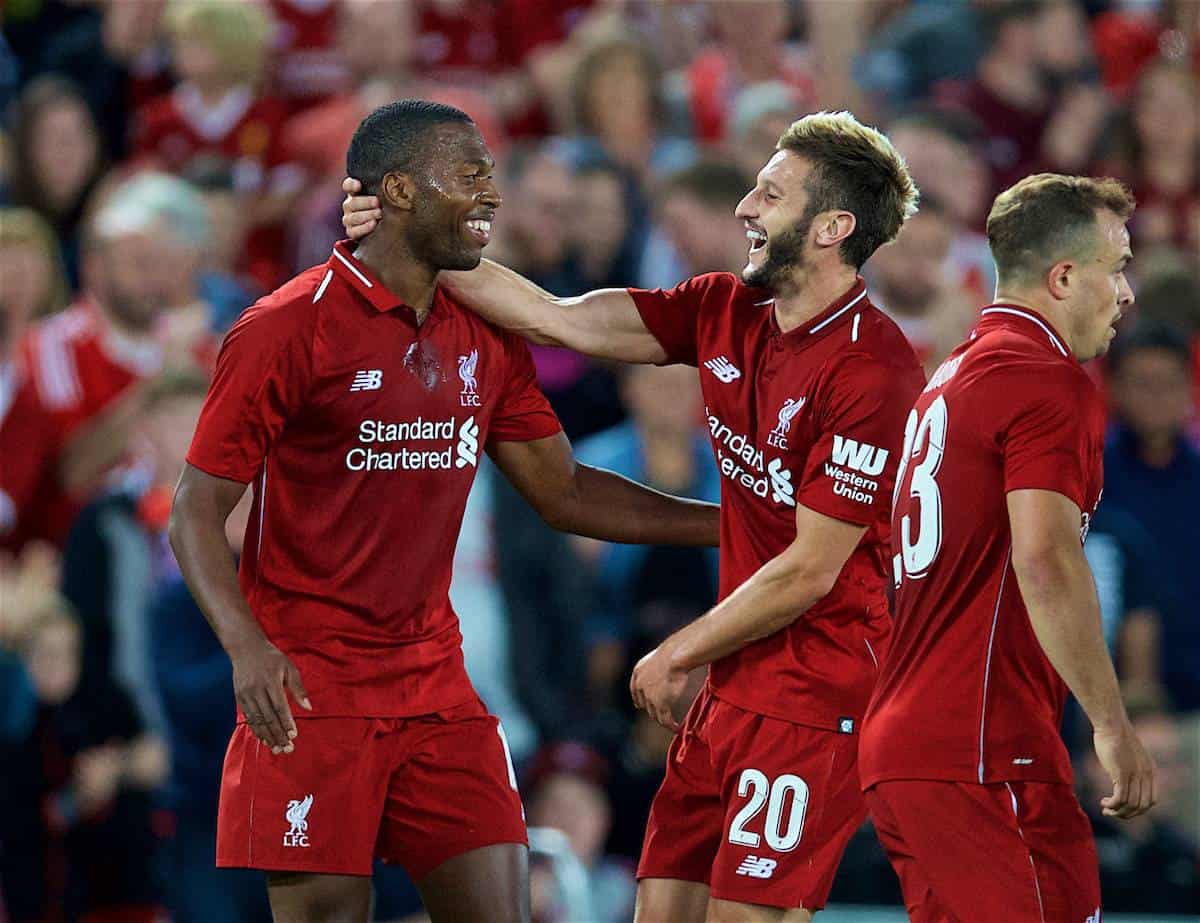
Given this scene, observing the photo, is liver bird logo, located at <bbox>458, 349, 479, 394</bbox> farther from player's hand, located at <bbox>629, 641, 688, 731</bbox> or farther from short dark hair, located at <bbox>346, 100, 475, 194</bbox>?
player's hand, located at <bbox>629, 641, 688, 731</bbox>

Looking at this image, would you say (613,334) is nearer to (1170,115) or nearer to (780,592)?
(780,592)

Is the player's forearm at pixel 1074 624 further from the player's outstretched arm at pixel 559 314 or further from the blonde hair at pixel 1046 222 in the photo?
the player's outstretched arm at pixel 559 314

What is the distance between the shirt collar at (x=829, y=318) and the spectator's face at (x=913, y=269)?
3.30 metres

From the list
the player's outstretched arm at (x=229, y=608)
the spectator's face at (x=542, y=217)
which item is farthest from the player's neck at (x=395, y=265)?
the spectator's face at (x=542, y=217)

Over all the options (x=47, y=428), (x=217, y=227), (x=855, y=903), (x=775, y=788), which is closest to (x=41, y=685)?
(x=47, y=428)

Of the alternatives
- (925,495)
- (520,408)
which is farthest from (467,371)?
(925,495)

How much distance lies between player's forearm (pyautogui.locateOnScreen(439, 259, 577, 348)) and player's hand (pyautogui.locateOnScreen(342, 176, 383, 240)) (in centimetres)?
30

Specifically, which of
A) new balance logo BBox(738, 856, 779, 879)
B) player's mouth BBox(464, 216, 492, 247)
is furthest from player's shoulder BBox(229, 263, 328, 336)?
new balance logo BBox(738, 856, 779, 879)

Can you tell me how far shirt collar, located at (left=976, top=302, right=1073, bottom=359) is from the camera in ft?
15.4

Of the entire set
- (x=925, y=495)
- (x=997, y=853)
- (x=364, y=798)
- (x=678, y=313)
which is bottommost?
(x=997, y=853)

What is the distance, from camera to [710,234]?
911 cm

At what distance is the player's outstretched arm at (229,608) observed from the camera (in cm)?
468

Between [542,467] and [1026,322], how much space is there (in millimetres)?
1364

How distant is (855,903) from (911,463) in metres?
3.19
